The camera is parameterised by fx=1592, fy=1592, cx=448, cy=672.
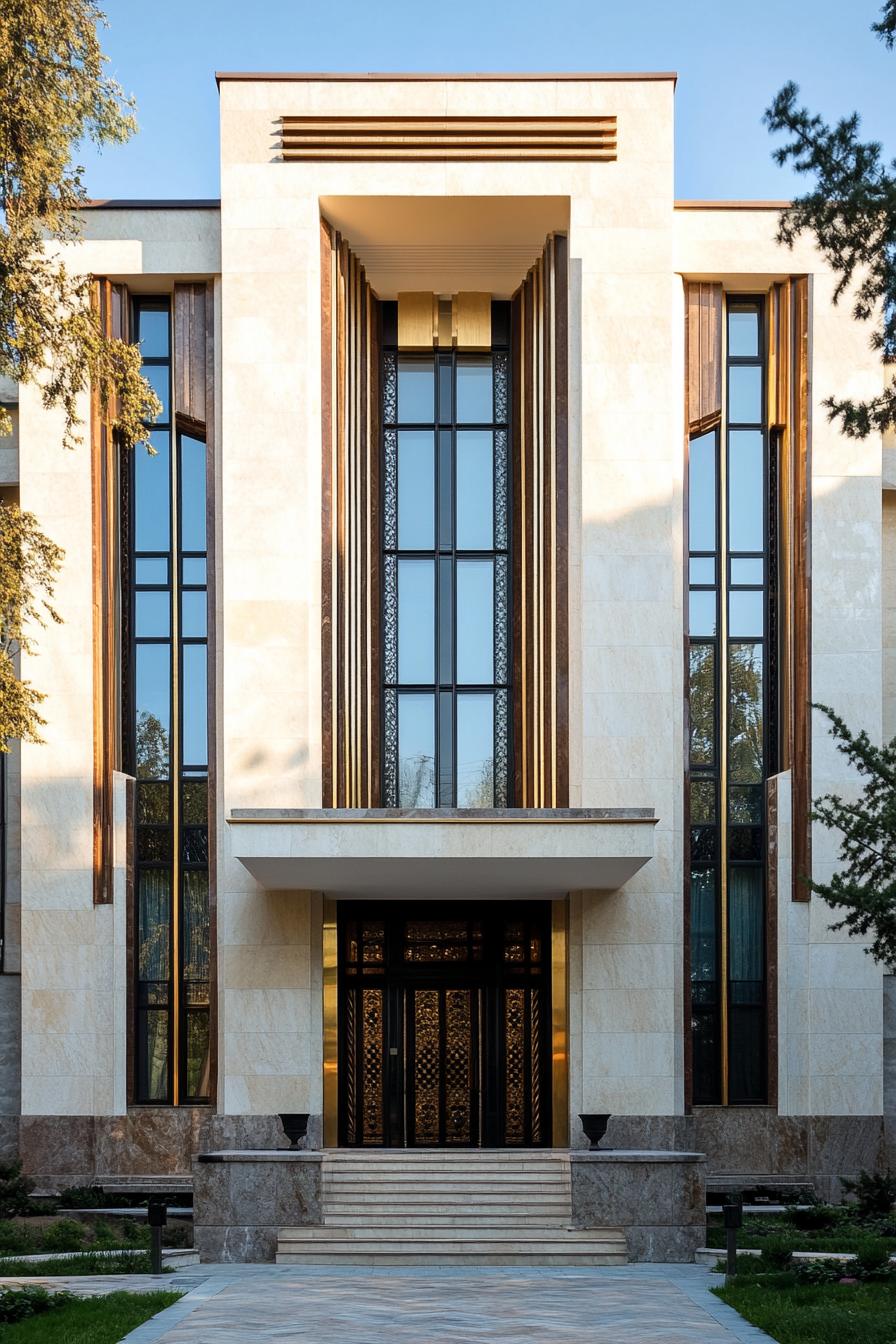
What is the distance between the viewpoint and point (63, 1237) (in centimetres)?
1859

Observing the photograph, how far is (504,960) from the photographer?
24.0m

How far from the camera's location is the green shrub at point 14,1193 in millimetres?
20547

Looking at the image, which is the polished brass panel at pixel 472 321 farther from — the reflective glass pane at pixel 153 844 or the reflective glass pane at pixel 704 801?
the reflective glass pane at pixel 153 844

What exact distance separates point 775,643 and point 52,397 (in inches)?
466

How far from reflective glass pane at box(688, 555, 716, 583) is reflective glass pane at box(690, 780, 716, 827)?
3021 millimetres

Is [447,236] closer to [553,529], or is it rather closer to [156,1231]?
[553,529]

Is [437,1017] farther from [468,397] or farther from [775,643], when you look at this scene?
[468,397]

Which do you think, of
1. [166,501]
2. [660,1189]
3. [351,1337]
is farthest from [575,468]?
[351,1337]

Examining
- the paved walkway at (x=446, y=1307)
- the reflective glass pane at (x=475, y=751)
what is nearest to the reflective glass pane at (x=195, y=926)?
the reflective glass pane at (x=475, y=751)

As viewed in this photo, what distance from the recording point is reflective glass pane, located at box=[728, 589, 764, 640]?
23859 mm

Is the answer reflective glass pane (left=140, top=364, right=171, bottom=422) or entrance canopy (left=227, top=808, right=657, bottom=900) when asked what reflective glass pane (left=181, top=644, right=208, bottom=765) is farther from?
reflective glass pane (left=140, top=364, right=171, bottom=422)

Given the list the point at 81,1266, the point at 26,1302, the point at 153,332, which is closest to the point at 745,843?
the point at 81,1266

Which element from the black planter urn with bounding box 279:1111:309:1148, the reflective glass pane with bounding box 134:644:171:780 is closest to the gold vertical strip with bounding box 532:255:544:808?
the reflective glass pane with bounding box 134:644:171:780

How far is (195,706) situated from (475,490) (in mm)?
5765
